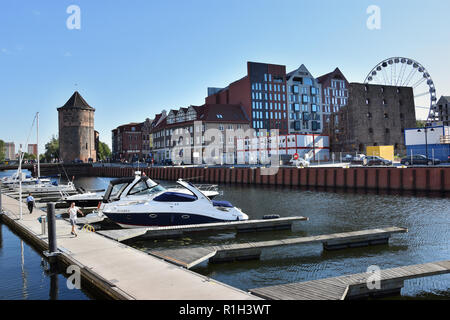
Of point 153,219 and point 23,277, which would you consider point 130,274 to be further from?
point 153,219

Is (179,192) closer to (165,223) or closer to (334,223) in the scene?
(165,223)

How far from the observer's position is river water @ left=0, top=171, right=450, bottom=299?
12.1 metres

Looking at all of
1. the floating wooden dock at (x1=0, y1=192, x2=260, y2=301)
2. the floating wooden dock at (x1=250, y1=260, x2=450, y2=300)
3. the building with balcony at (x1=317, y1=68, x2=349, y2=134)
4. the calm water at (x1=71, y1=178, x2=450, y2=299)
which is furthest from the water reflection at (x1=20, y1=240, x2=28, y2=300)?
the building with balcony at (x1=317, y1=68, x2=349, y2=134)

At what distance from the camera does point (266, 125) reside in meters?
102

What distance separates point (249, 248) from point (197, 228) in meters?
5.36

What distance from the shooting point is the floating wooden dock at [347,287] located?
900cm

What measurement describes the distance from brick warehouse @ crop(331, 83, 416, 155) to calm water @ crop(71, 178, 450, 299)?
45.2 m

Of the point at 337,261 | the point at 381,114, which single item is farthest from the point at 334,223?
the point at 381,114

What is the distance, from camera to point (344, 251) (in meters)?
16.0

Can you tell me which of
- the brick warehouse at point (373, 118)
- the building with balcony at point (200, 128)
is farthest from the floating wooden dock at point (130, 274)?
the brick warehouse at point (373, 118)

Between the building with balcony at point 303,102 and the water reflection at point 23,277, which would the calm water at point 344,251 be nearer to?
the water reflection at point 23,277

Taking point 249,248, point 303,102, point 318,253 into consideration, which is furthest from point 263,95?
point 249,248

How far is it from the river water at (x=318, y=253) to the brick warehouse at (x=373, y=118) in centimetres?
4870
